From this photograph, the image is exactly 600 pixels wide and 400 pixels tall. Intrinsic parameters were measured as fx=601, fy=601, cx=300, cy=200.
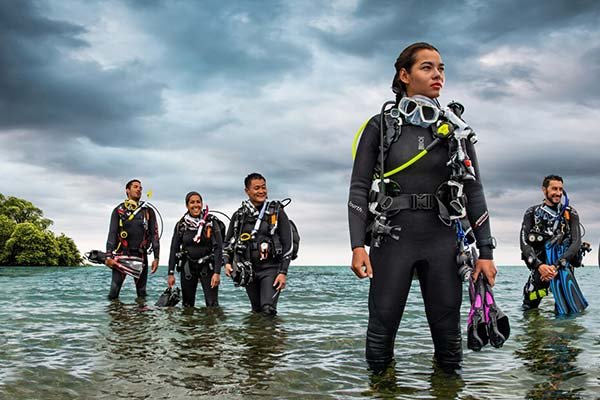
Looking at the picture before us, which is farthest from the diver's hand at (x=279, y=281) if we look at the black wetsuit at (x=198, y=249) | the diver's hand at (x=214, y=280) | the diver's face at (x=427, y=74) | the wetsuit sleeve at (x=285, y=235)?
the diver's face at (x=427, y=74)

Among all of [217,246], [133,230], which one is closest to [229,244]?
[217,246]

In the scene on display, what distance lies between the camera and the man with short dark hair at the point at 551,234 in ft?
32.1

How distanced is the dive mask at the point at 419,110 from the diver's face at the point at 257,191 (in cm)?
478

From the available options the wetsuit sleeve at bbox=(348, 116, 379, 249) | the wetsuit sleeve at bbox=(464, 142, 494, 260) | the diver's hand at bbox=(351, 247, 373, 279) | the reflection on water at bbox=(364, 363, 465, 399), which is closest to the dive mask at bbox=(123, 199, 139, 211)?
the reflection on water at bbox=(364, 363, 465, 399)

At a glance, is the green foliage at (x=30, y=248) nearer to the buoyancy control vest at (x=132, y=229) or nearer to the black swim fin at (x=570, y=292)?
the buoyancy control vest at (x=132, y=229)

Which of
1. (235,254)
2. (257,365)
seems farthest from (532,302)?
(257,365)

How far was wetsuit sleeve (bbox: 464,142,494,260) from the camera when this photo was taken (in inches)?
175

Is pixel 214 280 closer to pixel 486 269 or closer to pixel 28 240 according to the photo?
pixel 486 269

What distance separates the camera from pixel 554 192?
9.80m

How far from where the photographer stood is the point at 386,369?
15.4 feet

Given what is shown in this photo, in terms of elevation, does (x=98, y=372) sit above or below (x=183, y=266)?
below

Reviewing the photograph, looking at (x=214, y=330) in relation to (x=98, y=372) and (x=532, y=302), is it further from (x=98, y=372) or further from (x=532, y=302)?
(x=532, y=302)

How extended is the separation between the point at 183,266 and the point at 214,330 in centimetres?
246

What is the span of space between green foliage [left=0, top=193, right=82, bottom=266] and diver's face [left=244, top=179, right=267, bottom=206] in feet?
202
